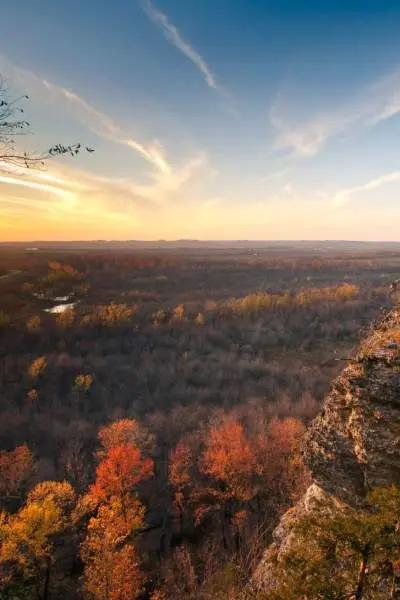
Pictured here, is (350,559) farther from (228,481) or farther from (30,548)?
(228,481)

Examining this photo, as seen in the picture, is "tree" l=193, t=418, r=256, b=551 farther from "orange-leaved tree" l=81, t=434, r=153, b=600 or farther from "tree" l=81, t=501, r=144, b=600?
"tree" l=81, t=501, r=144, b=600

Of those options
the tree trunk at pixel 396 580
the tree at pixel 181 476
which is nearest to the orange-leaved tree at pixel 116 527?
the tree at pixel 181 476

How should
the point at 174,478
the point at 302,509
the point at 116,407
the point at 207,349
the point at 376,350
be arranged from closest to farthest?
the point at 376,350 → the point at 302,509 → the point at 174,478 → the point at 116,407 → the point at 207,349

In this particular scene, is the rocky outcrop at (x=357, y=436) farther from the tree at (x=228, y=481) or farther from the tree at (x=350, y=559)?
the tree at (x=228, y=481)

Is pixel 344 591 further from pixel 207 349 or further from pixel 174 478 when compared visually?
pixel 207 349

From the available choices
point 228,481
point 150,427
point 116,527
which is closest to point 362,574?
point 116,527

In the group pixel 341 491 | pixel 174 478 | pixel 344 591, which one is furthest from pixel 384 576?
pixel 174 478

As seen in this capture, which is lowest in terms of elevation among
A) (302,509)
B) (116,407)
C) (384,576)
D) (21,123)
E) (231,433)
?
(116,407)

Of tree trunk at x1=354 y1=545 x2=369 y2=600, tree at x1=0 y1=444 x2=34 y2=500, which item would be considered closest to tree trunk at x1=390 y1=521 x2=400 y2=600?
tree trunk at x1=354 y1=545 x2=369 y2=600

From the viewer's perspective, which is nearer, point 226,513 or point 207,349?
point 226,513
